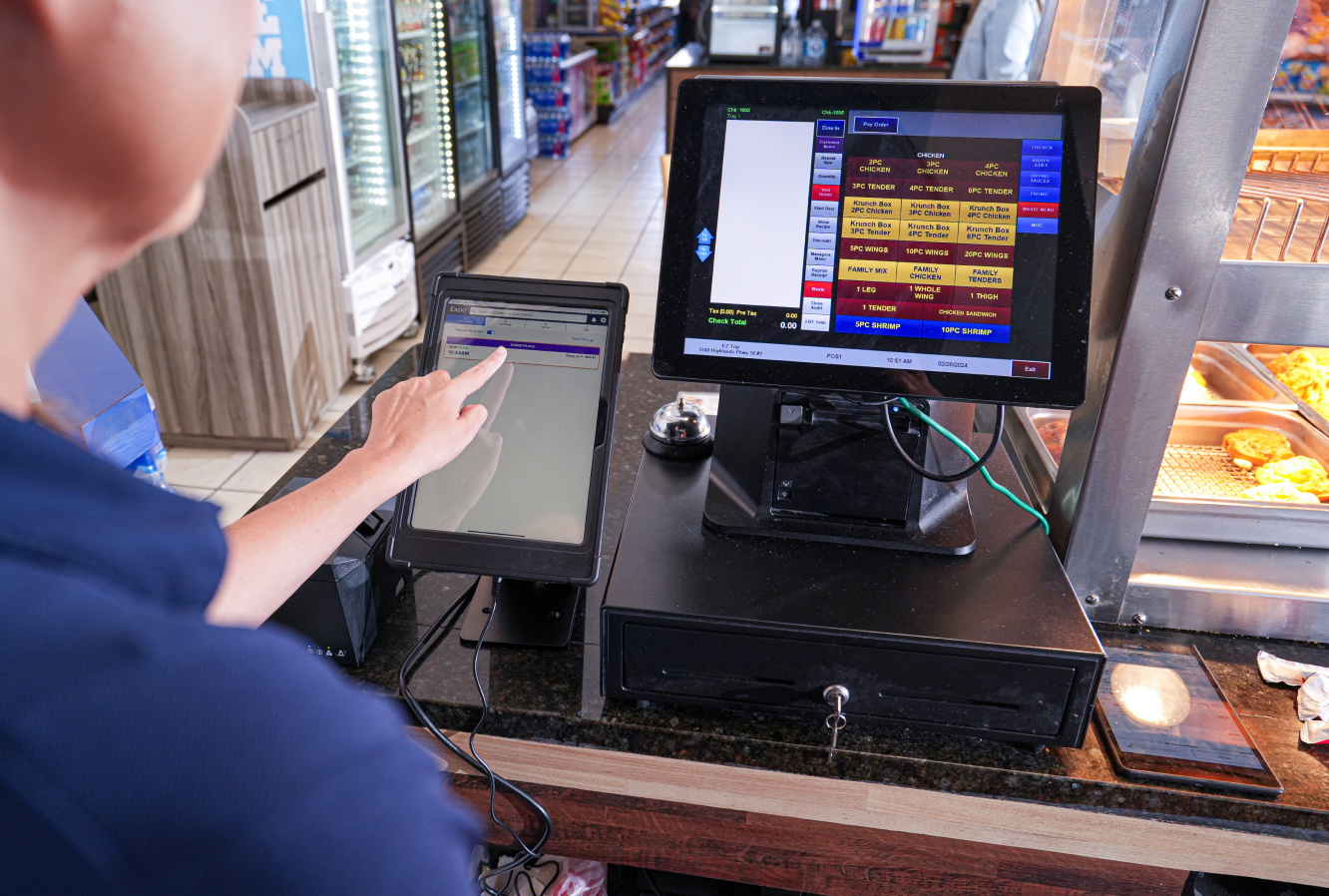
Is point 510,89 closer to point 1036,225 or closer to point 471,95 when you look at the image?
point 471,95

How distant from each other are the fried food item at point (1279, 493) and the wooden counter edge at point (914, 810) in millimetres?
507

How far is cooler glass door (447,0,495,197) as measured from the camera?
5133 millimetres

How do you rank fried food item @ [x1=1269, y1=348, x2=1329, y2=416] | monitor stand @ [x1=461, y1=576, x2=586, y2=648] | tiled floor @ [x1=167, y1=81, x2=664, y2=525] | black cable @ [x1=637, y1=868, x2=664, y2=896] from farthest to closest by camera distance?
tiled floor @ [x1=167, y1=81, x2=664, y2=525] → fried food item @ [x1=1269, y1=348, x2=1329, y2=416] → black cable @ [x1=637, y1=868, x2=664, y2=896] → monitor stand @ [x1=461, y1=576, x2=586, y2=648]

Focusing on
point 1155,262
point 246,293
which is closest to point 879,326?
point 1155,262

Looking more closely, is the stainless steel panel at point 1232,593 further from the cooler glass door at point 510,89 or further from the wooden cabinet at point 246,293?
the cooler glass door at point 510,89

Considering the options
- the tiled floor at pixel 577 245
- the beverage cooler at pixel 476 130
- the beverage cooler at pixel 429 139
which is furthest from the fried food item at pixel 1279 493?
the beverage cooler at pixel 476 130

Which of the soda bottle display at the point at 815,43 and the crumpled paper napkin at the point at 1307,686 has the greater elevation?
the soda bottle display at the point at 815,43

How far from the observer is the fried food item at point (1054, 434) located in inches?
50.1

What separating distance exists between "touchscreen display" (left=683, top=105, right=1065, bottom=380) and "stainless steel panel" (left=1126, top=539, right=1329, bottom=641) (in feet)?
1.30

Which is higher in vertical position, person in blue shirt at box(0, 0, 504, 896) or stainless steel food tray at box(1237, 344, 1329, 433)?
person in blue shirt at box(0, 0, 504, 896)

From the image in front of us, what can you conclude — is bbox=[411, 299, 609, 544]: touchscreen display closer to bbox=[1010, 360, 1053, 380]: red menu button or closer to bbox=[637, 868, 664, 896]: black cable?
bbox=[1010, 360, 1053, 380]: red menu button

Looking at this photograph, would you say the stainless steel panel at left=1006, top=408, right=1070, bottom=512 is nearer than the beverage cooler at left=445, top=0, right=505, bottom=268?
Yes

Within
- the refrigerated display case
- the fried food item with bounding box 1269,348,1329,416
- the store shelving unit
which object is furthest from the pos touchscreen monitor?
the store shelving unit

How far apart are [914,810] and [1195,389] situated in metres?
1.04
